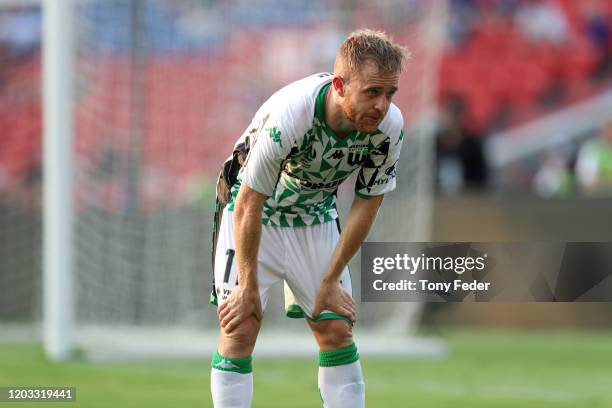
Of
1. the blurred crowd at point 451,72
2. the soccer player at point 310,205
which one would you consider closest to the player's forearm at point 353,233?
the soccer player at point 310,205

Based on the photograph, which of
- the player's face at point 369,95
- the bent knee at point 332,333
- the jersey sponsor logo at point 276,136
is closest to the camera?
the player's face at point 369,95

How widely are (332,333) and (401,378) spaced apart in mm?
3414

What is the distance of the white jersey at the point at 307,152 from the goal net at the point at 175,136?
171 inches

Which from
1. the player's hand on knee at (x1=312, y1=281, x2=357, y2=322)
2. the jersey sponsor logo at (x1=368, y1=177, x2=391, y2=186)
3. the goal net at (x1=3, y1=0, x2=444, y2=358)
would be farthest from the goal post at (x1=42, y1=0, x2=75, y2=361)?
the jersey sponsor logo at (x1=368, y1=177, x2=391, y2=186)

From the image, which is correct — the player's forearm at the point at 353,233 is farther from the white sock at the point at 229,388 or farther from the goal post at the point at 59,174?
the goal post at the point at 59,174

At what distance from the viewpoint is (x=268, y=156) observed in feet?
12.5

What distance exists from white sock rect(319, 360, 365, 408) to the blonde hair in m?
1.15

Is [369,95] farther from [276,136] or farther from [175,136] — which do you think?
[175,136]

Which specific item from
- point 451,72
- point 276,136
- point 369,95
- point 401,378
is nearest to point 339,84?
point 369,95

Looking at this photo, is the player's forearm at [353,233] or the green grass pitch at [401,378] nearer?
the player's forearm at [353,233]

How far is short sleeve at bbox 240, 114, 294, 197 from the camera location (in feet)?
12.5

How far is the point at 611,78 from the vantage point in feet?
49.4

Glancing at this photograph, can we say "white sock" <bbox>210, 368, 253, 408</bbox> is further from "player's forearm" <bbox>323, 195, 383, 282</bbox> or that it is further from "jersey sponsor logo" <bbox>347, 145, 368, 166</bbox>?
"jersey sponsor logo" <bbox>347, 145, 368, 166</bbox>

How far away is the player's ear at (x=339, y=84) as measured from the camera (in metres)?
3.72
